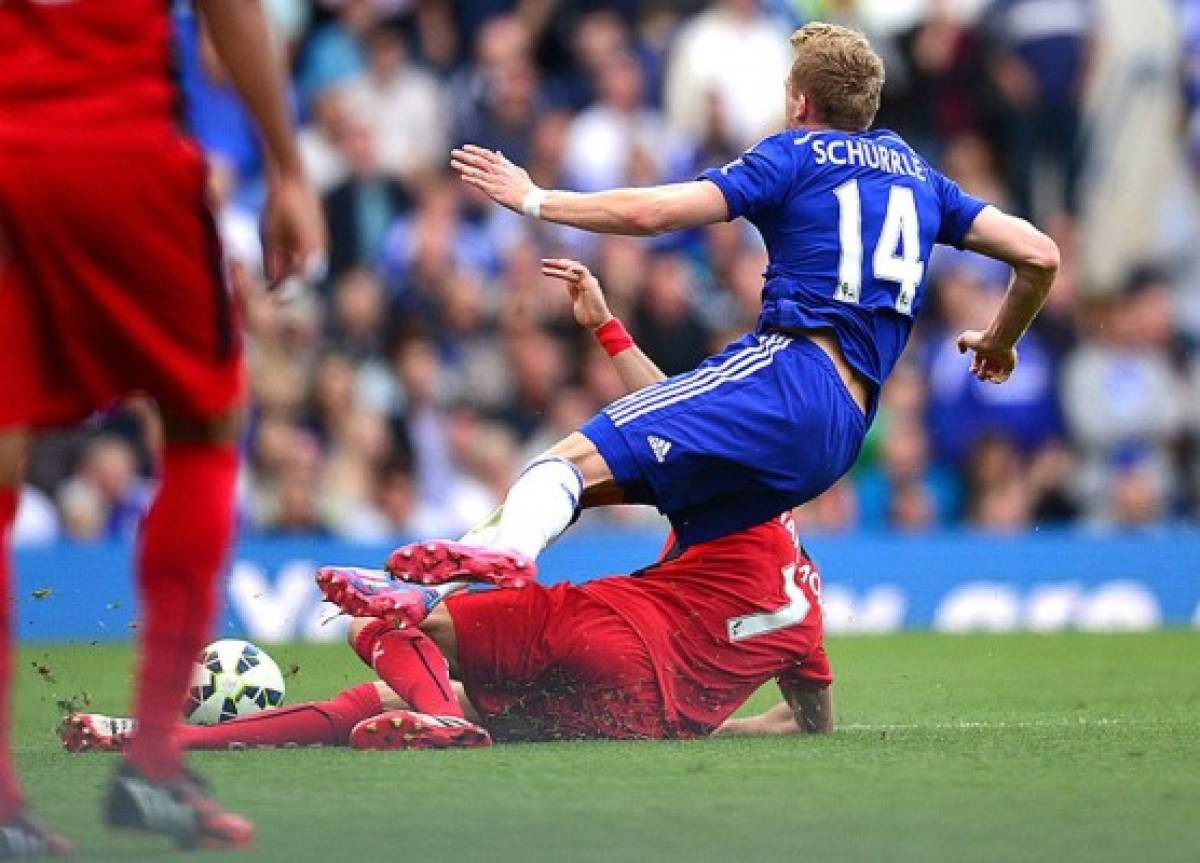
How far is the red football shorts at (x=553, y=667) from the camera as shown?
7.05 meters

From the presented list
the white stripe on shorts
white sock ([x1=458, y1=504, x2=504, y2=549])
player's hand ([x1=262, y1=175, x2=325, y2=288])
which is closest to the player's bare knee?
the white stripe on shorts

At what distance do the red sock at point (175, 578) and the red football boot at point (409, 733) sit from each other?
6.05 feet

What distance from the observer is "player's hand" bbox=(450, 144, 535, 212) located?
722 cm

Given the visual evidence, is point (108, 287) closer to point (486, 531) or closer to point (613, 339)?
point (486, 531)

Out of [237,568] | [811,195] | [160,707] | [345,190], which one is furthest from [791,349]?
[345,190]

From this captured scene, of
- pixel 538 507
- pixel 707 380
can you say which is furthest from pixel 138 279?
pixel 707 380

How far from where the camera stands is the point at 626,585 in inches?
288

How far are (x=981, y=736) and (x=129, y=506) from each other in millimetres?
7345

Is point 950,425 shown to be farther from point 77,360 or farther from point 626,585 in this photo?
point 77,360

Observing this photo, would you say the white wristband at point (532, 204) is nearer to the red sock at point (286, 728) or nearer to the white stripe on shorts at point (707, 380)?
the white stripe on shorts at point (707, 380)

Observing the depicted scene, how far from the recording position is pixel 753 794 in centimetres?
576

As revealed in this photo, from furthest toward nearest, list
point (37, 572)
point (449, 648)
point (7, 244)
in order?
point (37, 572) → point (449, 648) → point (7, 244)

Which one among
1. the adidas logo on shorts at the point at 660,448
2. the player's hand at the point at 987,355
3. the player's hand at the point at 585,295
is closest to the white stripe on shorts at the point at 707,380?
the adidas logo on shorts at the point at 660,448

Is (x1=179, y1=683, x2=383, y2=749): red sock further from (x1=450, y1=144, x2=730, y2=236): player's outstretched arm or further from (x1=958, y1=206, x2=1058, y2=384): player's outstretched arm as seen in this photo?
(x1=958, y1=206, x2=1058, y2=384): player's outstretched arm
